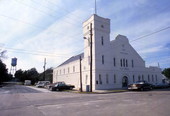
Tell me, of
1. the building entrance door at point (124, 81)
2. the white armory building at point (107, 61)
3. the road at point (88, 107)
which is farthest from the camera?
the building entrance door at point (124, 81)

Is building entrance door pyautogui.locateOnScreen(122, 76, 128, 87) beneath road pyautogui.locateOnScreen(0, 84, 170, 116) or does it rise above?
above

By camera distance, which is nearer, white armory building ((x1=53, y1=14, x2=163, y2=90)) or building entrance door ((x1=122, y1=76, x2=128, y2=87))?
white armory building ((x1=53, y1=14, x2=163, y2=90))

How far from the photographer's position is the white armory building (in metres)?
32.3

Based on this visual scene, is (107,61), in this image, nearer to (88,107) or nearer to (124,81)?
(124,81)

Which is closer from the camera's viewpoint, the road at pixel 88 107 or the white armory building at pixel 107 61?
the road at pixel 88 107

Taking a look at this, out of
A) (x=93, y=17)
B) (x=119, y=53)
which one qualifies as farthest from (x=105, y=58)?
(x=93, y=17)

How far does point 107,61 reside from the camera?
33.9m

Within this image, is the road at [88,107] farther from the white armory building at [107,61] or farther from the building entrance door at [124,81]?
the building entrance door at [124,81]

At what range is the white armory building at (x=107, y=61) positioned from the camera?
32312 millimetres

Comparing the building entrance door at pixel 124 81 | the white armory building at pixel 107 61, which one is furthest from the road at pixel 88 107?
the building entrance door at pixel 124 81

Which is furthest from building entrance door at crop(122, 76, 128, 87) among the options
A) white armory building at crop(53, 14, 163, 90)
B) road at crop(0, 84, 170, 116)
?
road at crop(0, 84, 170, 116)

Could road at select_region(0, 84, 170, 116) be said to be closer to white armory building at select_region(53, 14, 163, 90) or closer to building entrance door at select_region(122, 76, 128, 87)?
white armory building at select_region(53, 14, 163, 90)

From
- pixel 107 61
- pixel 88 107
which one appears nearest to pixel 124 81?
pixel 107 61

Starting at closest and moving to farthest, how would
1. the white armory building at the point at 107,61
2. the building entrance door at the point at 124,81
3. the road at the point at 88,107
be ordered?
the road at the point at 88,107 → the white armory building at the point at 107,61 → the building entrance door at the point at 124,81
